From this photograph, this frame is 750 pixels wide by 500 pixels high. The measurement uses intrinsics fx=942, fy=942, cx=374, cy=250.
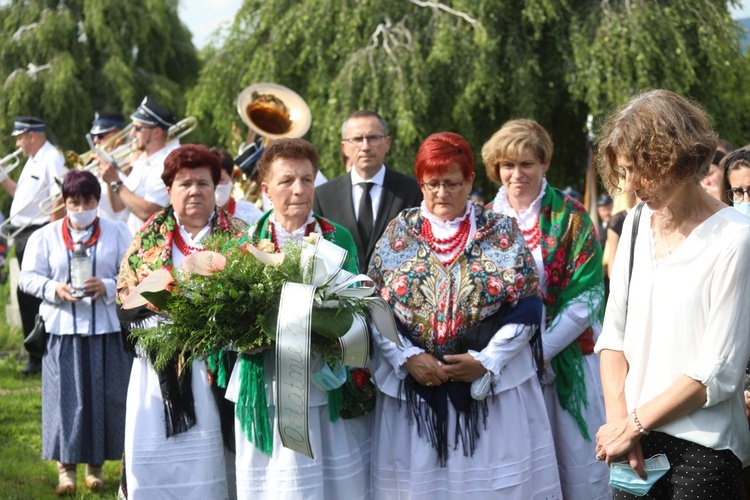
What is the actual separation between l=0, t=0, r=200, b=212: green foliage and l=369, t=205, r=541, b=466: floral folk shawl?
857 inches

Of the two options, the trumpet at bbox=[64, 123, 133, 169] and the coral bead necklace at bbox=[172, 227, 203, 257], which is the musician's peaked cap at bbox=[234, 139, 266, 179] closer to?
the trumpet at bbox=[64, 123, 133, 169]

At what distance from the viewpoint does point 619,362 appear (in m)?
3.13

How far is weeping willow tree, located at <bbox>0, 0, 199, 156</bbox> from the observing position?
24.3m

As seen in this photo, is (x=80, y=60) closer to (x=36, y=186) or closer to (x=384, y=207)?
(x=36, y=186)

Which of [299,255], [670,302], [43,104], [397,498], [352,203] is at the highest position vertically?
[43,104]

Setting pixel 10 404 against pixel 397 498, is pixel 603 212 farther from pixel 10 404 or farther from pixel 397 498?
pixel 397 498

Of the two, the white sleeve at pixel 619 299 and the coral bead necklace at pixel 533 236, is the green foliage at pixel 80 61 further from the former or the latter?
the white sleeve at pixel 619 299

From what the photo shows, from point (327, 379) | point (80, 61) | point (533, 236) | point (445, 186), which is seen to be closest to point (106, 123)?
point (533, 236)

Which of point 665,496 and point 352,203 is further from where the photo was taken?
point 352,203

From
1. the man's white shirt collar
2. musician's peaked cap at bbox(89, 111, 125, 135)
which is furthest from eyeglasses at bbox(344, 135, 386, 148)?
musician's peaked cap at bbox(89, 111, 125, 135)

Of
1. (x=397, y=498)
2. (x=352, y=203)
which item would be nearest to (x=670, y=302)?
(x=397, y=498)

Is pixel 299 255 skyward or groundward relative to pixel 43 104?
groundward

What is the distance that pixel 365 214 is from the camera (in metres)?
5.74

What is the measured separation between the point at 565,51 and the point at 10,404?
8.97 m
